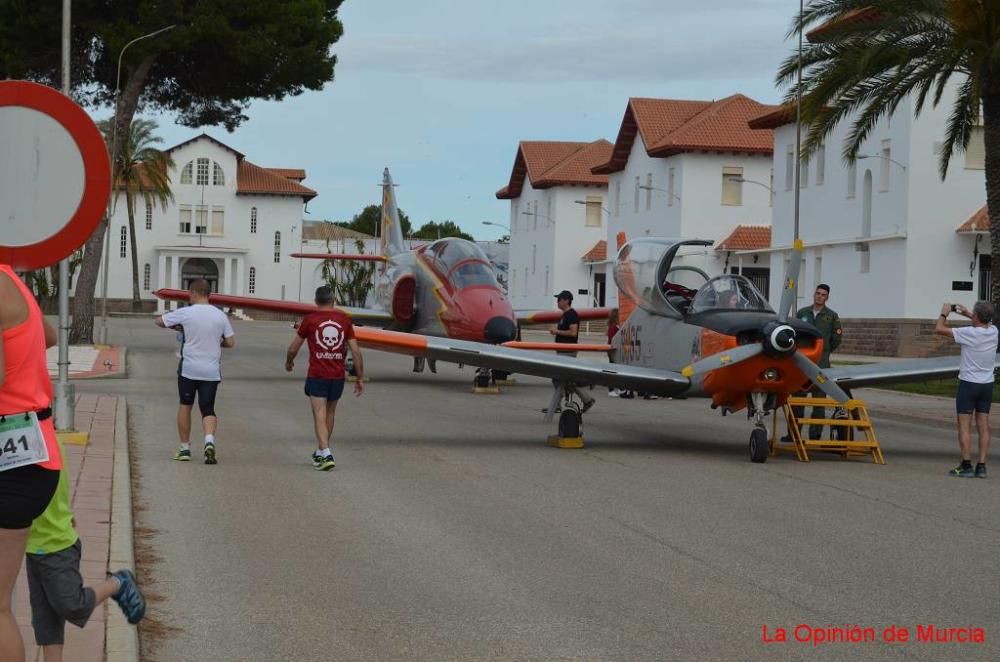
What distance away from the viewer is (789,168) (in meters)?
53.5

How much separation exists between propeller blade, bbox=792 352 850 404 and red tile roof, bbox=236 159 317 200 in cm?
9105

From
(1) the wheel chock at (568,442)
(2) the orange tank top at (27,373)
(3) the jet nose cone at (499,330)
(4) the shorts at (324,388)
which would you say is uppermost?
(2) the orange tank top at (27,373)

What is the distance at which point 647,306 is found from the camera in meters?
17.4

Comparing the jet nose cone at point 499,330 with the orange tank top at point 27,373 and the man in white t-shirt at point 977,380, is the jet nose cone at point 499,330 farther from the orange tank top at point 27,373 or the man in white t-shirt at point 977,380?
the orange tank top at point 27,373

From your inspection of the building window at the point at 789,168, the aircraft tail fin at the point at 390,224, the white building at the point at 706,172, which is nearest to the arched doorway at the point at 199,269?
the white building at the point at 706,172

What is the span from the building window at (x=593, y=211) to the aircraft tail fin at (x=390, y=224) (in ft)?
127

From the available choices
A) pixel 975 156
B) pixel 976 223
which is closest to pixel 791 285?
pixel 976 223

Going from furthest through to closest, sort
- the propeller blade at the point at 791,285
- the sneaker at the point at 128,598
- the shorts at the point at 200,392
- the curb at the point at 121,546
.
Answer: the propeller blade at the point at 791,285
the shorts at the point at 200,392
the curb at the point at 121,546
the sneaker at the point at 128,598

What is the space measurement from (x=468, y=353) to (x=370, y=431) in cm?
186

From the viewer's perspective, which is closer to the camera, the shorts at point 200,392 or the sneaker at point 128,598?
the sneaker at point 128,598

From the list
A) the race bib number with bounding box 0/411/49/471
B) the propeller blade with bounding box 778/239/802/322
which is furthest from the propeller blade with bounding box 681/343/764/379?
the race bib number with bounding box 0/411/49/471

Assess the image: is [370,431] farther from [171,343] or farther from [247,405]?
[171,343]

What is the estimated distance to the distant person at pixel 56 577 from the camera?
493cm

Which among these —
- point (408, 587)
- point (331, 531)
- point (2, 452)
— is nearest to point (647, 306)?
point (331, 531)
